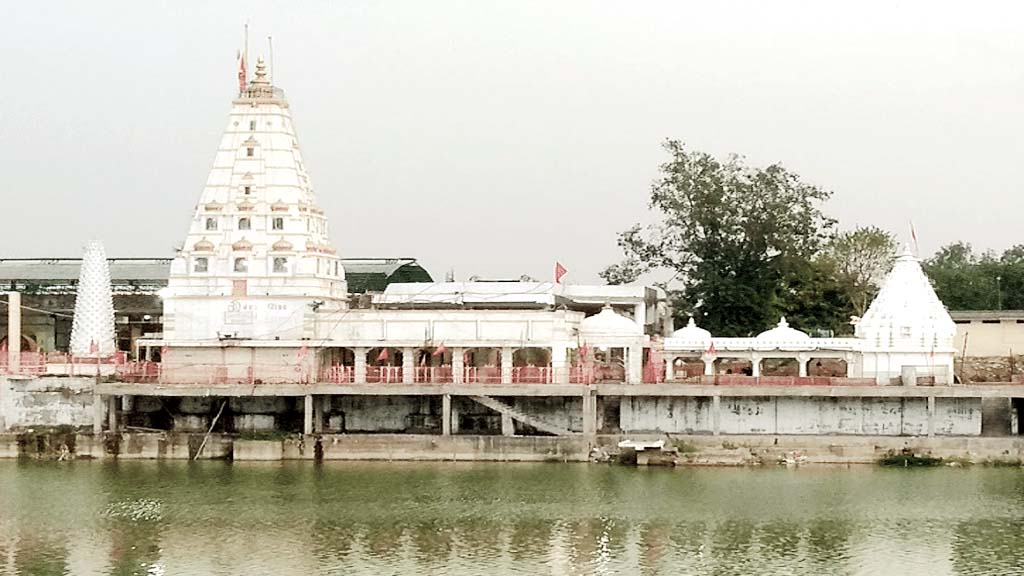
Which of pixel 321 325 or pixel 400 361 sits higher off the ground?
pixel 321 325

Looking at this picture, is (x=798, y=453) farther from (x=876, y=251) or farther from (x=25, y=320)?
(x=25, y=320)

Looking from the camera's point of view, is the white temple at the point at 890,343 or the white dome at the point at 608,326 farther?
the white dome at the point at 608,326

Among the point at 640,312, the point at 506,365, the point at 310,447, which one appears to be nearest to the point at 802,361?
the point at 506,365

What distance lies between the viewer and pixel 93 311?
57.4m

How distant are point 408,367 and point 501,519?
1411 cm

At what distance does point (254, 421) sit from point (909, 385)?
22.6m

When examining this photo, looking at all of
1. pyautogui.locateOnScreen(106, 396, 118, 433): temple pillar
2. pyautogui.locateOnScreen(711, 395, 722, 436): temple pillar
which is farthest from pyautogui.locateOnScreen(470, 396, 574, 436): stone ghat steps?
pyautogui.locateOnScreen(106, 396, 118, 433): temple pillar

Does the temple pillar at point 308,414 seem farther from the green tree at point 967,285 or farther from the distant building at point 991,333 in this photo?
the green tree at point 967,285

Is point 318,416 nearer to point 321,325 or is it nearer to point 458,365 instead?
point 321,325

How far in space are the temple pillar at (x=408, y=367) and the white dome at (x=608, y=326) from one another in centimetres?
624

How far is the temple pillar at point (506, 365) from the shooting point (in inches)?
2083

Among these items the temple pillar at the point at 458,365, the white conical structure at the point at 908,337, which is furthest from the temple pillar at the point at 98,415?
the white conical structure at the point at 908,337

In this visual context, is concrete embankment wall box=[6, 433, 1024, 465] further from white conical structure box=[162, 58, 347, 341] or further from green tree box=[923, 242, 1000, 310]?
green tree box=[923, 242, 1000, 310]

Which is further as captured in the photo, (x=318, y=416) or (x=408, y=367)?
(x=318, y=416)
